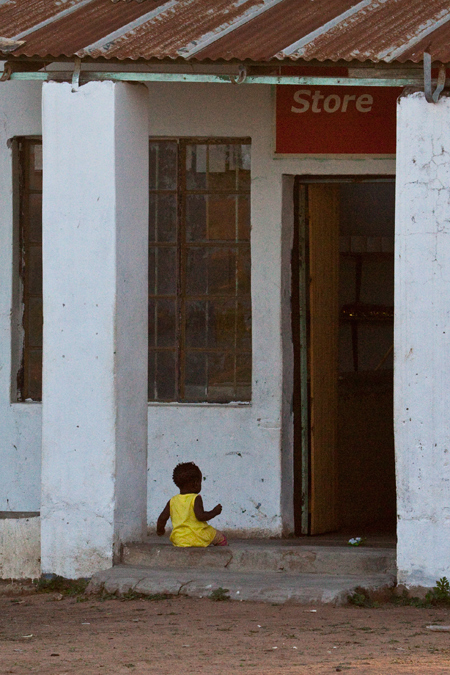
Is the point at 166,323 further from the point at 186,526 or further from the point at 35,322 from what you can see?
the point at 186,526

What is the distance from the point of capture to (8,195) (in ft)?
29.7

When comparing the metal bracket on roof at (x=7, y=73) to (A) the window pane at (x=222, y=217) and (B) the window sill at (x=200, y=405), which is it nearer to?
(A) the window pane at (x=222, y=217)

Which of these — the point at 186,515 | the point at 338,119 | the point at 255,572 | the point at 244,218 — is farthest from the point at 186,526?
the point at 338,119

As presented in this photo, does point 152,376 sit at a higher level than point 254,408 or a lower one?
higher

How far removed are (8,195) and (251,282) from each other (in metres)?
1.95

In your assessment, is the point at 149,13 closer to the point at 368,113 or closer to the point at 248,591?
the point at 368,113

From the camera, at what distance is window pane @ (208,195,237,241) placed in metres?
9.00

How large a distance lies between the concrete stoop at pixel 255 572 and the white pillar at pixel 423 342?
1.22ft

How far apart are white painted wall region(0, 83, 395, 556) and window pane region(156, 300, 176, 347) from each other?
54cm

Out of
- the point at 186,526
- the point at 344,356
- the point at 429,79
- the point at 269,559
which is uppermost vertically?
the point at 429,79

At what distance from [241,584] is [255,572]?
45 cm

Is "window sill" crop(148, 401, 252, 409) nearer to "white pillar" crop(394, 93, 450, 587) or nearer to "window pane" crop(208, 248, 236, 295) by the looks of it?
"window pane" crop(208, 248, 236, 295)

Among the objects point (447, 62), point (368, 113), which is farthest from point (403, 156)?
point (368, 113)

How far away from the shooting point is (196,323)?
9.09 m
